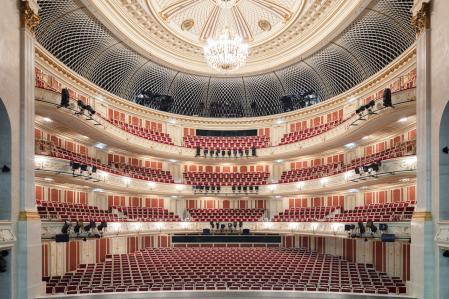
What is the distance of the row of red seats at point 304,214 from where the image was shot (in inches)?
1046

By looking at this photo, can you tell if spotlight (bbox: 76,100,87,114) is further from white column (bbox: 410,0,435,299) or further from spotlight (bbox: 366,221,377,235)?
white column (bbox: 410,0,435,299)

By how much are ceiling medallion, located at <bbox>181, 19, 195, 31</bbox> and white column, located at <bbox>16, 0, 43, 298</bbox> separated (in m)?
11.9

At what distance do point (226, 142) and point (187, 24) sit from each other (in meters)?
11.6

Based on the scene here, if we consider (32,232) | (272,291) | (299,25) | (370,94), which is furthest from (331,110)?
(32,232)

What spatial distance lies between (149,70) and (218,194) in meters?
10.9

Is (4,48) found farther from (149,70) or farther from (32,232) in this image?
(149,70)

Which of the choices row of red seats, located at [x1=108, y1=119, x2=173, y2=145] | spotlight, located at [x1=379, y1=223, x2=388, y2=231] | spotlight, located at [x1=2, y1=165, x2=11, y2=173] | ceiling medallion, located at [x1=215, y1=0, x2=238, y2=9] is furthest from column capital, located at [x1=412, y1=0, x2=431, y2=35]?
row of red seats, located at [x1=108, y1=119, x2=173, y2=145]

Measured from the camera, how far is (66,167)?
59.7ft

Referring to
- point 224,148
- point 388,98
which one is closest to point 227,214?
point 224,148

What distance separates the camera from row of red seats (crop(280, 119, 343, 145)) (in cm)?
2773

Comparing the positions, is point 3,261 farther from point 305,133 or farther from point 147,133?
point 305,133

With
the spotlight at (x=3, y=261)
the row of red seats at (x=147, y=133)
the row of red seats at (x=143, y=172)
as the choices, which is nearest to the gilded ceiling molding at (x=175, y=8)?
the row of red seats at (x=147, y=133)

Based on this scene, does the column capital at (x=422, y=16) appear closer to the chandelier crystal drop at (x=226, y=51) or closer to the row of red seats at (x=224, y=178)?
the chandelier crystal drop at (x=226, y=51)

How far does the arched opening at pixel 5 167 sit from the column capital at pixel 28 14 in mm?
3463
